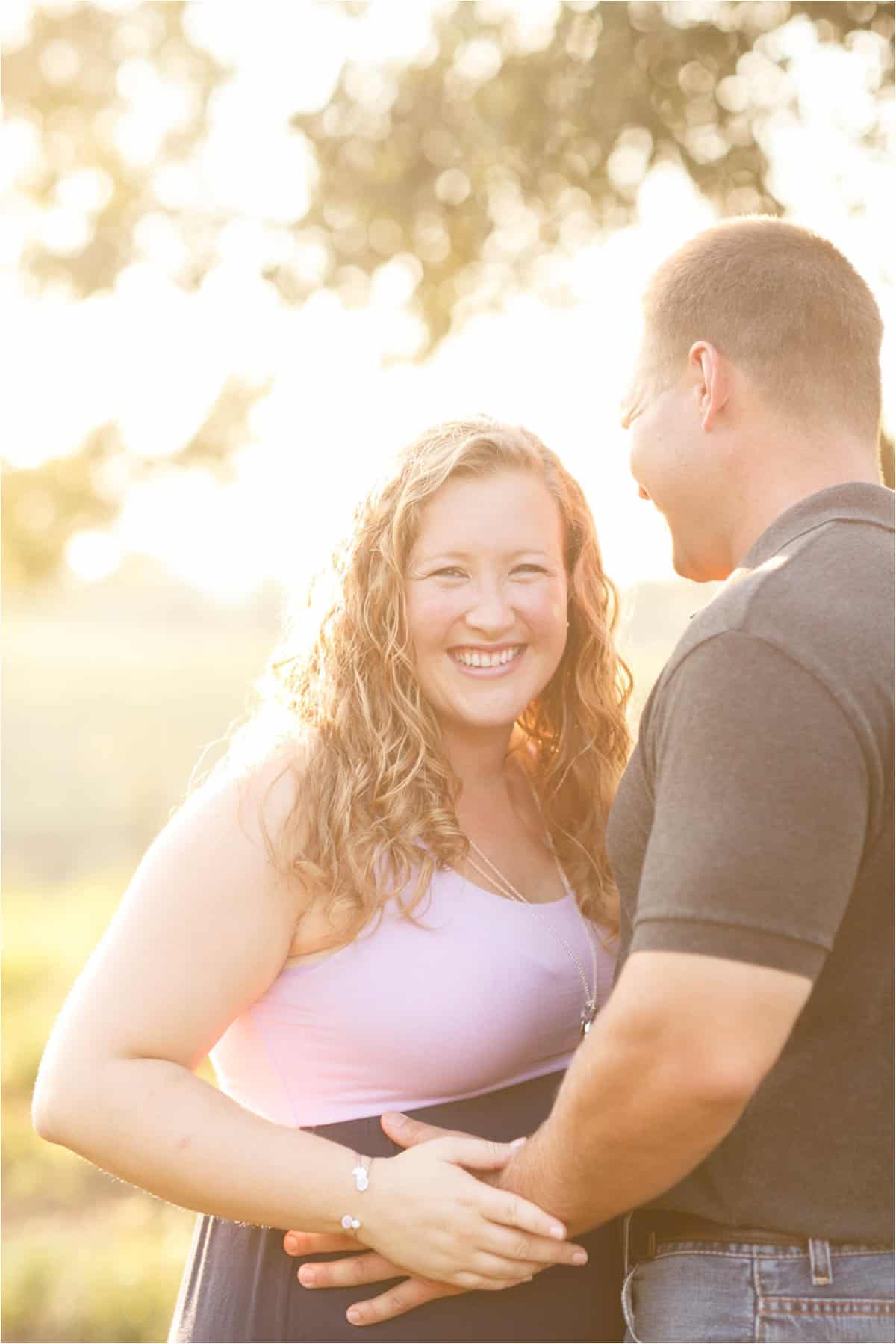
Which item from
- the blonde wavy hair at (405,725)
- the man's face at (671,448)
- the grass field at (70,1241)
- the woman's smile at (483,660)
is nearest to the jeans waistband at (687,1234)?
the blonde wavy hair at (405,725)

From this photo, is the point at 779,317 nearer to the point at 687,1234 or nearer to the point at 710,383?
the point at 710,383

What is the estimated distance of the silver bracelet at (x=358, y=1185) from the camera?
2381 mm

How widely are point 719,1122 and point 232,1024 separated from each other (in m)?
1.01

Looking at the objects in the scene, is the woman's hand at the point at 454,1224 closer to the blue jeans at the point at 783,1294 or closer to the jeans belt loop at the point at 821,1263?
the blue jeans at the point at 783,1294

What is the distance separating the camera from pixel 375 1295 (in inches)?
96.9

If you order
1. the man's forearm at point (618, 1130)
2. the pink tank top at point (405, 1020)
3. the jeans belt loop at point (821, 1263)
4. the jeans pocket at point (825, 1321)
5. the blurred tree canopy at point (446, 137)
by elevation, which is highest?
the blurred tree canopy at point (446, 137)

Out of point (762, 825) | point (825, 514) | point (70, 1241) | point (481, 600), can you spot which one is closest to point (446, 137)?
point (481, 600)

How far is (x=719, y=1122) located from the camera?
6.53 feet

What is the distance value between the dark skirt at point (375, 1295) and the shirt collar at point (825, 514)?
114 cm

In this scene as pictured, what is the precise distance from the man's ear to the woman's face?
0.49 m

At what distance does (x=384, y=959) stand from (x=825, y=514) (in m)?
1.08

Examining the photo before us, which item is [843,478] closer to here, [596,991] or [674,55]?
[596,991]

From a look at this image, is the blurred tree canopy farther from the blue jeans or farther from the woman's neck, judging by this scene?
the blue jeans

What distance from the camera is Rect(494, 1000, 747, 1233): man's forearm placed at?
1955 mm
